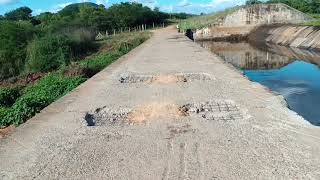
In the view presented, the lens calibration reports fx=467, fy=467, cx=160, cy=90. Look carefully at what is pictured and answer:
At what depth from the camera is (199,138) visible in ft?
24.3

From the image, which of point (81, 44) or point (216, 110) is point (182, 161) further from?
point (81, 44)

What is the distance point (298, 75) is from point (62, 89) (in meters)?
12.4

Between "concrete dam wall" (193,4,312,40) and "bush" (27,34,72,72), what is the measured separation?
19.5 metres

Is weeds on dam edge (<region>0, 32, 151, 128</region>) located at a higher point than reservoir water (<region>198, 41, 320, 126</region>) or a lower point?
higher

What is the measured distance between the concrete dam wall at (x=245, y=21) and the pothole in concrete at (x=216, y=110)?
141 feet

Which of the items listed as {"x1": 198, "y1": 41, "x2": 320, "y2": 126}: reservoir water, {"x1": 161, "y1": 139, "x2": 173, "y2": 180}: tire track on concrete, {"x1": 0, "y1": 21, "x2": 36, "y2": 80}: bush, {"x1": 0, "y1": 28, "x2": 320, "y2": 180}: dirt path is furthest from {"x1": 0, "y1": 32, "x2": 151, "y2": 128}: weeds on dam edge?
{"x1": 0, "y1": 21, "x2": 36, "y2": 80}: bush

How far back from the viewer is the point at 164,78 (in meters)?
14.7

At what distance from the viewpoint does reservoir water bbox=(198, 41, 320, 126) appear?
1491 cm

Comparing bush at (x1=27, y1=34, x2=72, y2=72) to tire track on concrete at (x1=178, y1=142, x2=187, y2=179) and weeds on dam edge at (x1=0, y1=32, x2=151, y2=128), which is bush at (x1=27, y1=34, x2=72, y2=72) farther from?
tire track on concrete at (x1=178, y1=142, x2=187, y2=179)

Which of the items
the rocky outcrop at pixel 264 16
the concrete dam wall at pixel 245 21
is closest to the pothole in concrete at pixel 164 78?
the concrete dam wall at pixel 245 21

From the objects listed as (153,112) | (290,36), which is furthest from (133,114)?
(290,36)

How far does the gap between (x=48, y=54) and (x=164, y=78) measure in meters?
22.9

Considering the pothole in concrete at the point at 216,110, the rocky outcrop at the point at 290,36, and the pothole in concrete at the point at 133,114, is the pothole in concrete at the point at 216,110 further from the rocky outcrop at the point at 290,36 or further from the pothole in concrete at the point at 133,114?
the rocky outcrop at the point at 290,36

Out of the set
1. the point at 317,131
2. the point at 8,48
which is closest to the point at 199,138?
the point at 317,131
